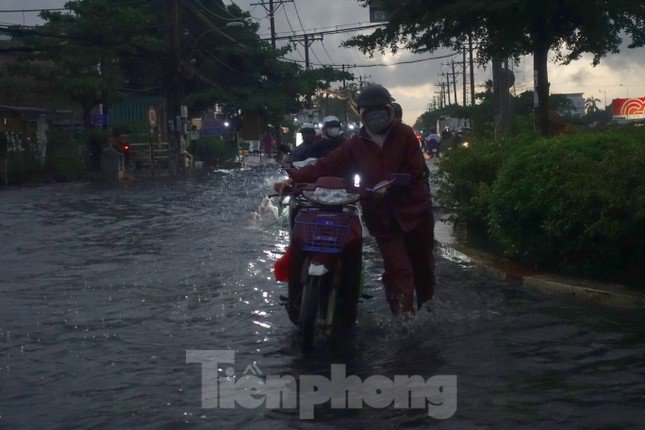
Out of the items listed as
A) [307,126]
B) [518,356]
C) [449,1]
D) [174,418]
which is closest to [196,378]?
[174,418]

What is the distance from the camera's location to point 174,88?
43719 mm

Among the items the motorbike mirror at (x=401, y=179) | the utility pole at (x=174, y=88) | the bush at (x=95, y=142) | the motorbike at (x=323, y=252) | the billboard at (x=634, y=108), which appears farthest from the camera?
the billboard at (x=634, y=108)

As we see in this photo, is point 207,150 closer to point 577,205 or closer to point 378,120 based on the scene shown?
point 577,205

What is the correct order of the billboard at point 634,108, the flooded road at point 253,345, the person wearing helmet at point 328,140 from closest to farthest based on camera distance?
the flooded road at point 253,345 < the person wearing helmet at point 328,140 < the billboard at point 634,108

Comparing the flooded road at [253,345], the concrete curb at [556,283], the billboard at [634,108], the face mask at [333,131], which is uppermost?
the billboard at [634,108]

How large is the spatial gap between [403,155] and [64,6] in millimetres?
41792

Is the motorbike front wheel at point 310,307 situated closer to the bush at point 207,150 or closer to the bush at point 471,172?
the bush at point 471,172

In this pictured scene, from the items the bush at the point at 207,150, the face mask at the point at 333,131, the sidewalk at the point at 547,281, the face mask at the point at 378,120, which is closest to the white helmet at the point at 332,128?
the face mask at the point at 333,131

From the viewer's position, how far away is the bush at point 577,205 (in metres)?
8.27

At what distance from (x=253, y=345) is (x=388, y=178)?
148 centimetres

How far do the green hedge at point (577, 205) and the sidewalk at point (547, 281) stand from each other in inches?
8.6

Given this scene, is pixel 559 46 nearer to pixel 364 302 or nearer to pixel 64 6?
pixel 364 302

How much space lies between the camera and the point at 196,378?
5953 mm

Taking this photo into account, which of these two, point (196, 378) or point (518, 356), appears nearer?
point (196, 378)
